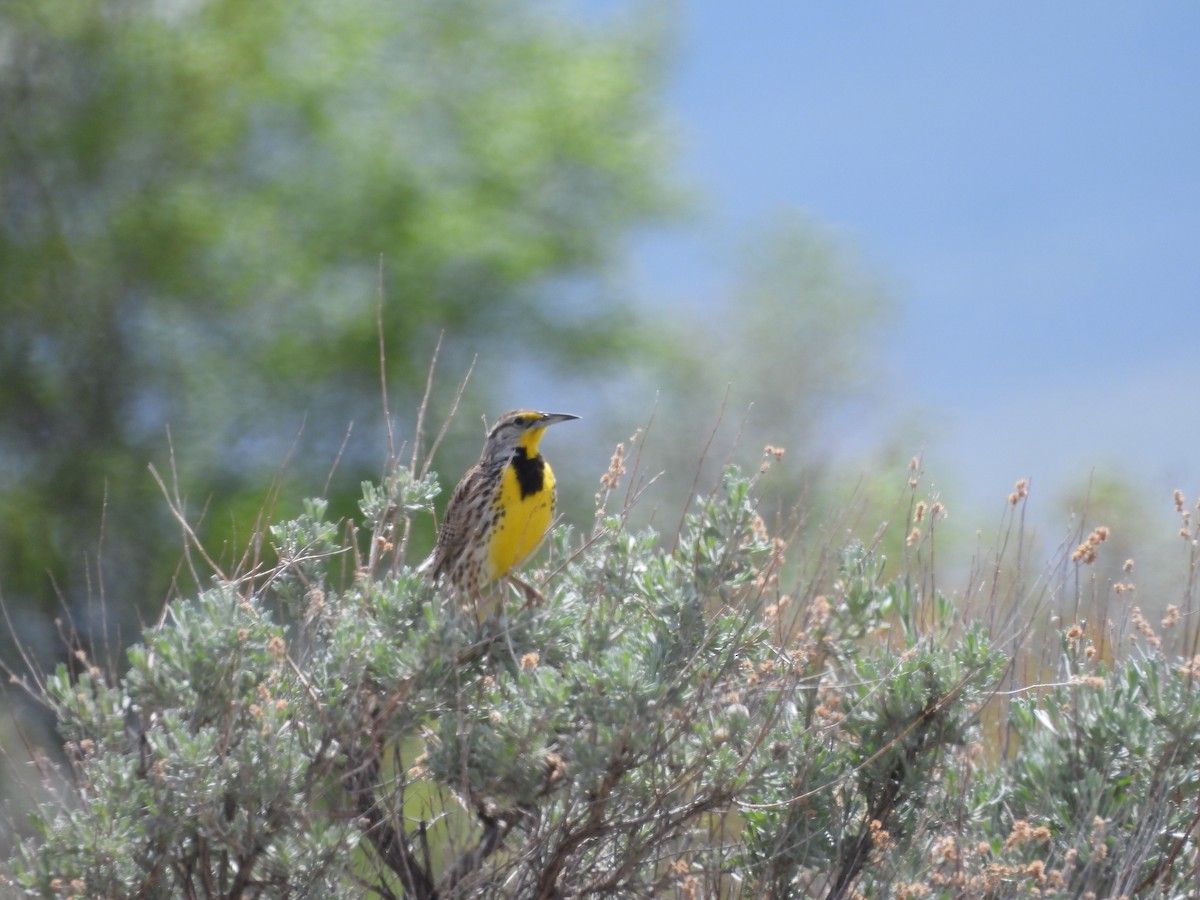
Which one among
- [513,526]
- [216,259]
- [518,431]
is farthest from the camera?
[216,259]

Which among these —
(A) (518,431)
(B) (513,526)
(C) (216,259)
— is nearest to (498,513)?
(B) (513,526)

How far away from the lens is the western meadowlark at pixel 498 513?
538cm

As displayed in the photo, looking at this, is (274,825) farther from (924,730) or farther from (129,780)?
(924,730)

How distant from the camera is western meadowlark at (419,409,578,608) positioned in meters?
5.38

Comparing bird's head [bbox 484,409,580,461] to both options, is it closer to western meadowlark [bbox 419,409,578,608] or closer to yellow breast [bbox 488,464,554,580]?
western meadowlark [bbox 419,409,578,608]

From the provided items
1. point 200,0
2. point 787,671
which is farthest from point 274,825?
point 200,0

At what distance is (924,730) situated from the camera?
4.74 metres

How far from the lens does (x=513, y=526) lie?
212 inches

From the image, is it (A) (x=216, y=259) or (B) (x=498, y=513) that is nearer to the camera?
(B) (x=498, y=513)

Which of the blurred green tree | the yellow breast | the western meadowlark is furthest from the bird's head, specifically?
the blurred green tree

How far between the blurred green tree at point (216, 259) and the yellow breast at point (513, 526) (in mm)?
11956

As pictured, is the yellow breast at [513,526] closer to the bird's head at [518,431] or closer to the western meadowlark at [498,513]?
the western meadowlark at [498,513]

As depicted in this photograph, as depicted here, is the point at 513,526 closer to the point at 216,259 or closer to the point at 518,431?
the point at 518,431

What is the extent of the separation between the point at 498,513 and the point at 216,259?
13934 millimetres
